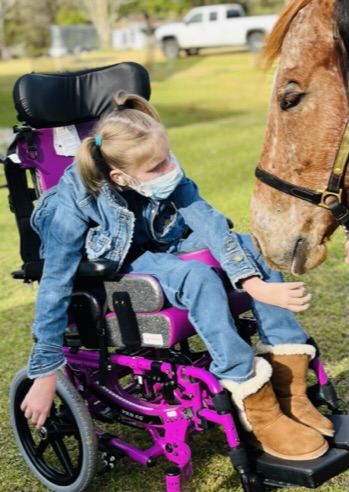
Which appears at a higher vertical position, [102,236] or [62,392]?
[102,236]

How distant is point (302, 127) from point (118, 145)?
0.74m

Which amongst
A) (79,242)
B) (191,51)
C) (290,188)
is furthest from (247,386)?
(191,51)

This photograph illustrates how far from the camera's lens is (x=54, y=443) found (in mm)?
2980

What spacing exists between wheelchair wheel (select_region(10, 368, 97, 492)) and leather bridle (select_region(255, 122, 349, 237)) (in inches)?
44.1

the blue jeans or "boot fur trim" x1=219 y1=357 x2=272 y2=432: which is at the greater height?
the blue jeans

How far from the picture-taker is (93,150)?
108 inches

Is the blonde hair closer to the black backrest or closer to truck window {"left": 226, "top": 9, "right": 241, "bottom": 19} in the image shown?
the black backrest

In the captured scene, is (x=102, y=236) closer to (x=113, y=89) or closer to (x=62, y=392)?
(x=62, y=392)

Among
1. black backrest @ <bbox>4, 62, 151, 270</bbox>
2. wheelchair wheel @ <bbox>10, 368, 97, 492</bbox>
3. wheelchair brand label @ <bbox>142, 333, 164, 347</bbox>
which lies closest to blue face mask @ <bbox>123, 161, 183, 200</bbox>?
wheelchair brand label @ <bbox>142, 333, 164, 347</bbox>

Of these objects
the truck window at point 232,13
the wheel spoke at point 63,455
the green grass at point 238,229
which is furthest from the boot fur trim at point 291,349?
the truck window at point 232,13

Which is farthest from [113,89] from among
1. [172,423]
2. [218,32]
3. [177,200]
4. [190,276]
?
[218,32]

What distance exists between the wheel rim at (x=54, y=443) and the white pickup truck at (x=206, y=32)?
34.4m

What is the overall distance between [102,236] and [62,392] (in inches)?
23.8

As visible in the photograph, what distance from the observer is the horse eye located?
2199 mm
